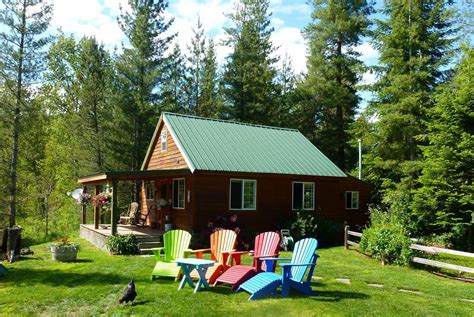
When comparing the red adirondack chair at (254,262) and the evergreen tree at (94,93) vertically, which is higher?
the evergreen tree at (94,93)

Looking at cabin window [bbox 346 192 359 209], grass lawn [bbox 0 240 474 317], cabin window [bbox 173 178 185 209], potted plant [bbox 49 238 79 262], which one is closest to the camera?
grass lawn [bbox 0 240 474 317]

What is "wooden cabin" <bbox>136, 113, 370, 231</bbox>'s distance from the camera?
13.9 metres

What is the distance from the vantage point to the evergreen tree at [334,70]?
26.2 meters

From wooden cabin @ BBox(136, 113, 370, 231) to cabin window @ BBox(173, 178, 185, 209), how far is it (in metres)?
0.04

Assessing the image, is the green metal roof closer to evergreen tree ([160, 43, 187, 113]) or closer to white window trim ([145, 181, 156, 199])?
white window trim ([145, 181, 156, 199])

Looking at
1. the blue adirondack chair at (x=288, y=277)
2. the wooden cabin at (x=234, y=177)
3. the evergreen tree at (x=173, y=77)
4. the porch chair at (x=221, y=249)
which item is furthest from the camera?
the evergreen tree at (x=173, y=77)

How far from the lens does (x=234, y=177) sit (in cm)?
1445

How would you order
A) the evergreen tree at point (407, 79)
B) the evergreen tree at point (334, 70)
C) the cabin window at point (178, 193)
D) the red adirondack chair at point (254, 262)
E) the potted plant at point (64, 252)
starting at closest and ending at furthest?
1. the red adirondack chair at point (254, 262)
2. the potted plant at point (64, 252)
3. the cabin window at point (178, 193)
4. the evergreen tree at point (407, 79)
5. the evergreen tree at point (334, 70)

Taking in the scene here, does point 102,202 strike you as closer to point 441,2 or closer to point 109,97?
point 109,97

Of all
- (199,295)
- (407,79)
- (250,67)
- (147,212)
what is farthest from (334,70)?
(199,295)

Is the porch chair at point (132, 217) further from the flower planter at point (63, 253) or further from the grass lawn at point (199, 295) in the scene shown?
the grass lawn at point (199, 295)

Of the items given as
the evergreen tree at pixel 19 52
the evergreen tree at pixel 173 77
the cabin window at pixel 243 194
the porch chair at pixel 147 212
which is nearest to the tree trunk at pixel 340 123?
the evergreen tree at pixel 173 77

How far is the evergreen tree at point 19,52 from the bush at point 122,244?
7.57 meters

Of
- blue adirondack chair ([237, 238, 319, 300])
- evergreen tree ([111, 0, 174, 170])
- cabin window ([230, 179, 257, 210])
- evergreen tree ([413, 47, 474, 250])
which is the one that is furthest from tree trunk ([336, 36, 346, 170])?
blue adirondack chair ([237, 238, 319, 300])
